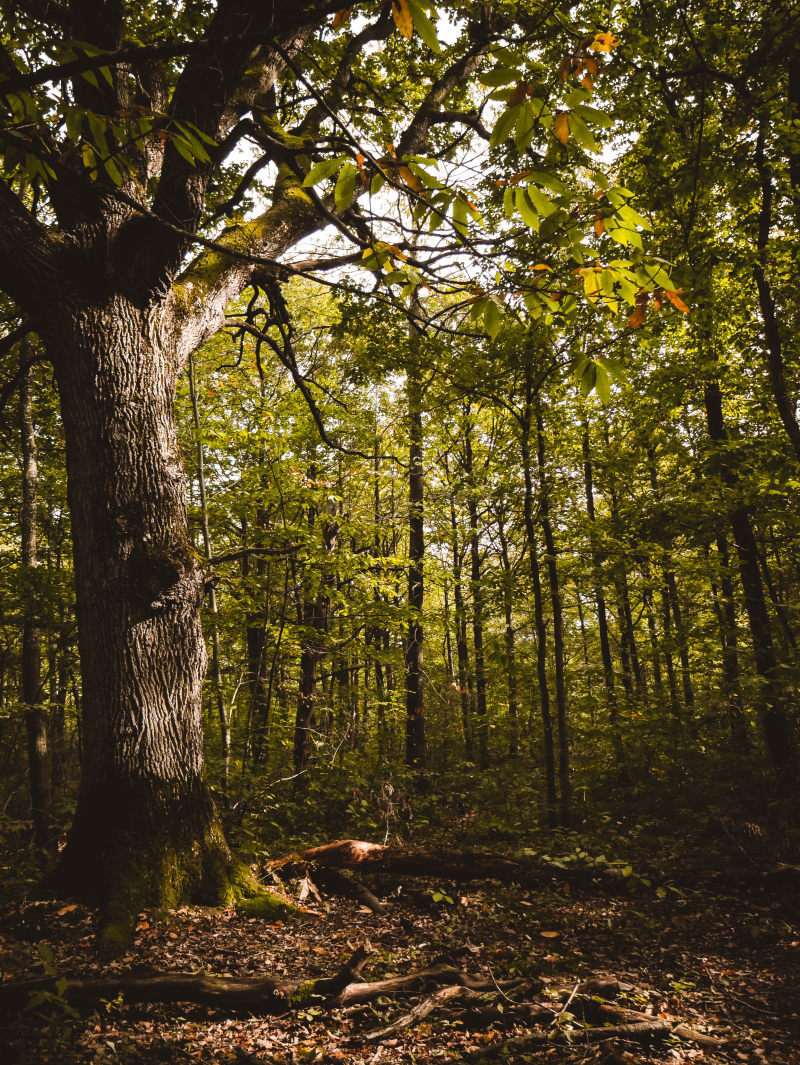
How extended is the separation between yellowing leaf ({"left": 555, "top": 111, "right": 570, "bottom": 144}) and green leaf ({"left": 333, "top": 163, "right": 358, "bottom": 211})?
0.57m

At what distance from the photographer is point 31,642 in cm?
775

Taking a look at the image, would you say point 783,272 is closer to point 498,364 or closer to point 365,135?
point 498,364

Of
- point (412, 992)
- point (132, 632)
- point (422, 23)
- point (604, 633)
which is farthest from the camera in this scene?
point (604, 633)

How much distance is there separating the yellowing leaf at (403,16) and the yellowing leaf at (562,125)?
0.44 meters

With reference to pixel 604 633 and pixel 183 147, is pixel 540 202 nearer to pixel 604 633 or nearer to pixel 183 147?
pixel 183 147

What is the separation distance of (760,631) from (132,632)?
885 cm

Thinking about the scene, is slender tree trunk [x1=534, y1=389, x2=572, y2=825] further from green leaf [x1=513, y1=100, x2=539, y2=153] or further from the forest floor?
green leaf [x1=513, y1=100, x2=539, y2=153]

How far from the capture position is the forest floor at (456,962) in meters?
2.26

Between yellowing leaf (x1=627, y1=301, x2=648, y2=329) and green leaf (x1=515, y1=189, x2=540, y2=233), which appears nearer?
green leaf (x1=515, y1=189, x2=540, y2=233)

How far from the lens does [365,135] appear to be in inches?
241

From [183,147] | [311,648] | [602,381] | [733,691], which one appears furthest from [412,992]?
[733,691]

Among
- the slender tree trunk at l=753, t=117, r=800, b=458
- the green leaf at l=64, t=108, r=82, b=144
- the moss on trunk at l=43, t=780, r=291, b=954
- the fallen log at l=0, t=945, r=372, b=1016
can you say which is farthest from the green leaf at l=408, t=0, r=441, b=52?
the slender tree trunk at l=753, t=117, r=800, b=458

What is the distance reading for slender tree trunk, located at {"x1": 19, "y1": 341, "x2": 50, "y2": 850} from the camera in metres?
7.04

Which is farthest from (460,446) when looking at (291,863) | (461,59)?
(291,863)
